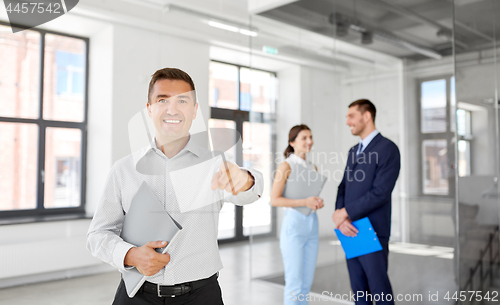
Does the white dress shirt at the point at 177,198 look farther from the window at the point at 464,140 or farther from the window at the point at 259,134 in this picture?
the window at the point at 259,134

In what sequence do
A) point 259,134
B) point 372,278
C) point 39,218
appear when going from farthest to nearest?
point 39,218
point 259,134
point 372,278

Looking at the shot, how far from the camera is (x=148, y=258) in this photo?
0.99 metres

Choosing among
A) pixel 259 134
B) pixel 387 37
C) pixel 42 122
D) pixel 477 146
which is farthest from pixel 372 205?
pixel 42 122

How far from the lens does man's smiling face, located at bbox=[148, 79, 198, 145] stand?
3.53 feet

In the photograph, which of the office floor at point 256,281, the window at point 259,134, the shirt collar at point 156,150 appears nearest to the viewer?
the shirt collar at point 156,150

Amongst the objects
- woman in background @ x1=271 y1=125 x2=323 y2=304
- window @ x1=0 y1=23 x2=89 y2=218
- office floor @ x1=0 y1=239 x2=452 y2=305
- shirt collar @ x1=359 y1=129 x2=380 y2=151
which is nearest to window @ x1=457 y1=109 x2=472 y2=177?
office floor @ x1=0 y1=239 x2=452 y2=305

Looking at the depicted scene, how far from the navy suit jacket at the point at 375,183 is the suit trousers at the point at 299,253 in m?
0.34

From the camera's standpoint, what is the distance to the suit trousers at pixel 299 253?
8.35 ft

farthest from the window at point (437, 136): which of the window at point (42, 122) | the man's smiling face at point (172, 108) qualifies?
the window at point (42, 122)

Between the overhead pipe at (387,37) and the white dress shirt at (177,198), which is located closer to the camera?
the white dress shirt at (177,198)

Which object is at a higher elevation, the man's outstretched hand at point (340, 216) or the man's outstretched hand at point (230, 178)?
the man's outstretched hand at point (230, 178)

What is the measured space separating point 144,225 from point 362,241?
5.42 feet

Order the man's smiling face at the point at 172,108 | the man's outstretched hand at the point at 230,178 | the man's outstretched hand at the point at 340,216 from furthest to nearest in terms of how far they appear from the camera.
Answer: the man's outstretched hand at the point at 340,216 < the man's smiling face at the point at 172,108 < the man's outstretched hand at the point at 230,178

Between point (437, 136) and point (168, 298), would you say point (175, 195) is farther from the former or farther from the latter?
point (437, 136)
